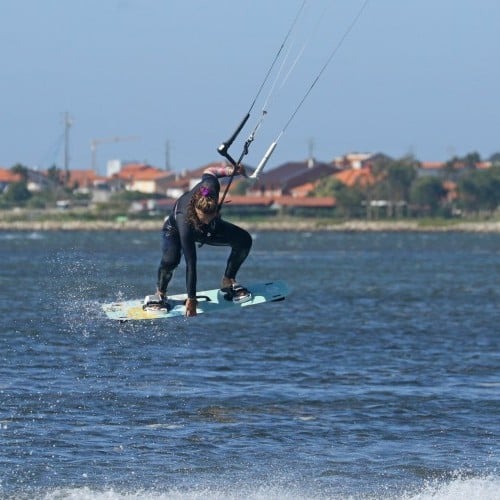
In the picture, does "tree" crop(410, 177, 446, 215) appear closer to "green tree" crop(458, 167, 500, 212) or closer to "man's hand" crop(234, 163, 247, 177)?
"green tree" crop(458, 167, 500, 212)

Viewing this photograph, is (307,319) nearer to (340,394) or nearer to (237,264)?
(340,394)

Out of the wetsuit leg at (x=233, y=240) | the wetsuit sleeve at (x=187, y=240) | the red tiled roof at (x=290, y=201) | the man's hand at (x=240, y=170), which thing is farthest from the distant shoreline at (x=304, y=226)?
the man's hand at (x=240, y=170)

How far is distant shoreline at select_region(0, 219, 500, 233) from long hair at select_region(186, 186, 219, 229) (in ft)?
456

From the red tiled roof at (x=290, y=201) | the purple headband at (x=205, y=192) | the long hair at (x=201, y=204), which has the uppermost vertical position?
the purple headband at (x=205, y=192)

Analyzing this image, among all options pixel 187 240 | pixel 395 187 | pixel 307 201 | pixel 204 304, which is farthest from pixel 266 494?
pixel 395 187

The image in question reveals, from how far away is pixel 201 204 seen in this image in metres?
16.0

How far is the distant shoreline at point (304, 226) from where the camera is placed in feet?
515

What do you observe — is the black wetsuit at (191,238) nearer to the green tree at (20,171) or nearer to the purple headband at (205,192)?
the purple headband at (205,192)

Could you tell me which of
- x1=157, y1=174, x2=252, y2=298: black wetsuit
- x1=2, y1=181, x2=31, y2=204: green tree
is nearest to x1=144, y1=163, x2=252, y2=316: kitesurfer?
x1=157, y1=174, x2=252, y2=298: black wetsuit

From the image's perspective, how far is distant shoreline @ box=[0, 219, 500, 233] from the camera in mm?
156875

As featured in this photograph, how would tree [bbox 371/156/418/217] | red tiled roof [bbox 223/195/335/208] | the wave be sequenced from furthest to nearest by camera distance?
tree [bbox 371/156/418/217]
red tiled roof [bbox 223/195/335/208]
the wave

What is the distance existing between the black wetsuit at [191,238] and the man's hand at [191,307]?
0.08m

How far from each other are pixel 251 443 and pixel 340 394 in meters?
3.84

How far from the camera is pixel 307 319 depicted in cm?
3491
